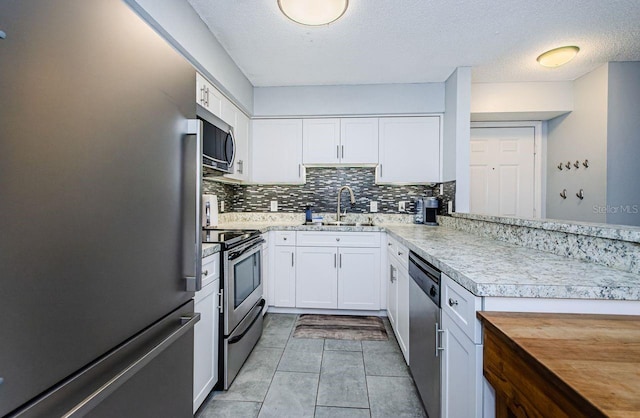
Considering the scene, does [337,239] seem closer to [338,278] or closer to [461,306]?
[338,278]

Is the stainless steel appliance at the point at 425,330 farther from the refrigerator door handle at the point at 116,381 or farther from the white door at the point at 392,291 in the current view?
the refrigerator door handle at the point at 116,381

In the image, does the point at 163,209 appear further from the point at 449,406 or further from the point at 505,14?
the point at 505,14

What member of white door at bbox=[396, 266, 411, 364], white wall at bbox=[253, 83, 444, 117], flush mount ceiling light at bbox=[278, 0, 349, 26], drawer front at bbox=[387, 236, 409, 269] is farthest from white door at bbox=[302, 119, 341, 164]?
white door at bbox=[396, 266, 411, 364]

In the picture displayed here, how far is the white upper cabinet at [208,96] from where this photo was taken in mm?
2033

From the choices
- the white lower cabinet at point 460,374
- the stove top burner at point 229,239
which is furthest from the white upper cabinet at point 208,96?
the white lower cabinet at point 460,374

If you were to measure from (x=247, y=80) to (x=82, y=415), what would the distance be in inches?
118

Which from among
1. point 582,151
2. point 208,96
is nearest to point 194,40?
point 208,96

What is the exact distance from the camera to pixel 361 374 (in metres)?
1.89

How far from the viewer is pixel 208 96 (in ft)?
7.16

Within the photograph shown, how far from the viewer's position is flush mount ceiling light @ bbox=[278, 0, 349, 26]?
169cm

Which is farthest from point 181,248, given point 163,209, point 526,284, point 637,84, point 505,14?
point 637,84

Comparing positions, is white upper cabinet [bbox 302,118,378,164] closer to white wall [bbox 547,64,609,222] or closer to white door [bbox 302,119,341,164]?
white door [bbox 302,119,341,164]

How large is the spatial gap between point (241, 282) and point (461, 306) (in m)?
1.41

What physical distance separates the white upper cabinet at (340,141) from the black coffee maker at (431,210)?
71cm
